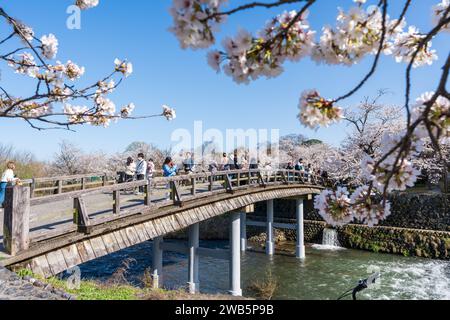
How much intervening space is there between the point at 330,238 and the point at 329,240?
0.16m

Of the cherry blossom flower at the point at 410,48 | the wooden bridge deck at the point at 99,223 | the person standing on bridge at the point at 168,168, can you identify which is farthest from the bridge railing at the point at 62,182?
the cherry blossom flower at the point at 410,48

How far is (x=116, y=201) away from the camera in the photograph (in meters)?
7.08

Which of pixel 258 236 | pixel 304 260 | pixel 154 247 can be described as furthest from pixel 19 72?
pixel 258 236

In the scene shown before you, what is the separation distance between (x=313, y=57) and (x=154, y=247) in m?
11.7

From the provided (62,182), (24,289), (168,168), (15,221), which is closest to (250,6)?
(24,289)

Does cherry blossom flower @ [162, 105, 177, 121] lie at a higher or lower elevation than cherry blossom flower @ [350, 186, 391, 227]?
higher

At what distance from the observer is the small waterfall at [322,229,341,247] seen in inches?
866

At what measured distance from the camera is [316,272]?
1641 cm

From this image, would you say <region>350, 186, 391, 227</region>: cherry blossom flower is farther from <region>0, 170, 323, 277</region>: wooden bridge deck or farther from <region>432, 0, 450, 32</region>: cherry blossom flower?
<region>0, 170, 323, 277</region>: wooden bridge deck

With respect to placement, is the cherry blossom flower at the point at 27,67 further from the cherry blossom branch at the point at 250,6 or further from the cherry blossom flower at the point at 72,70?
the cherry blossom branch at the point at 250,6

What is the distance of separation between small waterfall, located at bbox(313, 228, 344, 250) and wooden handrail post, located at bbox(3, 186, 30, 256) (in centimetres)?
1930

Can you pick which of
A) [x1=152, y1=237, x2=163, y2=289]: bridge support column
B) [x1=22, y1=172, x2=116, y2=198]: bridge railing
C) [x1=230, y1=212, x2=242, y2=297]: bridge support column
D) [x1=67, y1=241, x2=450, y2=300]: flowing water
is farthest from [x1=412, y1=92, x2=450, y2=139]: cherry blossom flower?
[x1=152, y1=237, x2=163, y2=289]: bridge support column

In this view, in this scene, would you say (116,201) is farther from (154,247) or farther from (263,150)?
(263,150)
